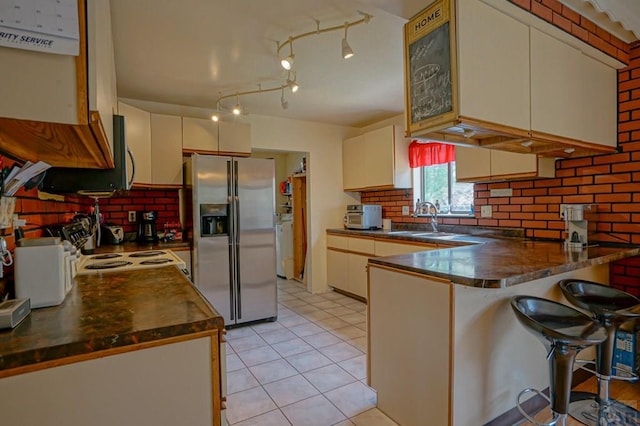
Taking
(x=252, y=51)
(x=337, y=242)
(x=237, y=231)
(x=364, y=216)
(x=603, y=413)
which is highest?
(x=252, y=51)

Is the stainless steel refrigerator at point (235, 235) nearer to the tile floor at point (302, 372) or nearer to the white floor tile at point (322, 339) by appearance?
the tile floor at point (302, 372)

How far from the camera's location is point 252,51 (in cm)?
256

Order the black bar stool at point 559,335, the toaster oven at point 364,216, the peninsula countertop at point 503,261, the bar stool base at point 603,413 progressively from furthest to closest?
the toaster oven at point 364,216
the bar stool base at point 603,413
the peninsula countertop at point 503,261
the black bar stool at point 559,335

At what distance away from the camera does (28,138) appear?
3.24 feet

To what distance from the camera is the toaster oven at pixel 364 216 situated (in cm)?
438

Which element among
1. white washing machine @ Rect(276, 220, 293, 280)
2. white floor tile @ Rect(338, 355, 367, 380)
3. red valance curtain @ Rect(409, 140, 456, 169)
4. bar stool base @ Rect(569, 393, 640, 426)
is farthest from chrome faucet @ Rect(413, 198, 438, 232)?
white washing machine @ Rect(276, 220, 293, 280)

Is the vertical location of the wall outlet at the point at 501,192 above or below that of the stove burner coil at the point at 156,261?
above

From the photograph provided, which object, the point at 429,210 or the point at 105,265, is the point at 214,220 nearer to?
the point at 105,265

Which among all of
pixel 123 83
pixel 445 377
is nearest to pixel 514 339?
pixel 445 377

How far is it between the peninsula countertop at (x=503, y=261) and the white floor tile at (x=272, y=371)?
1.19m

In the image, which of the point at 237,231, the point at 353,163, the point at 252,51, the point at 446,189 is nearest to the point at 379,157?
the point at 353,163

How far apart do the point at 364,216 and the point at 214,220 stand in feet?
6.44

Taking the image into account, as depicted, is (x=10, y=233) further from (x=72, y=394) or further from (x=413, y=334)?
(x=413, y=334)

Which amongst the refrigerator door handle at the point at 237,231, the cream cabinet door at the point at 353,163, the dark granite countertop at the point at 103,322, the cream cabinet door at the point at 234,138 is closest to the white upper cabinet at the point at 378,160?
the cream cabinet door at the point at 353,163
